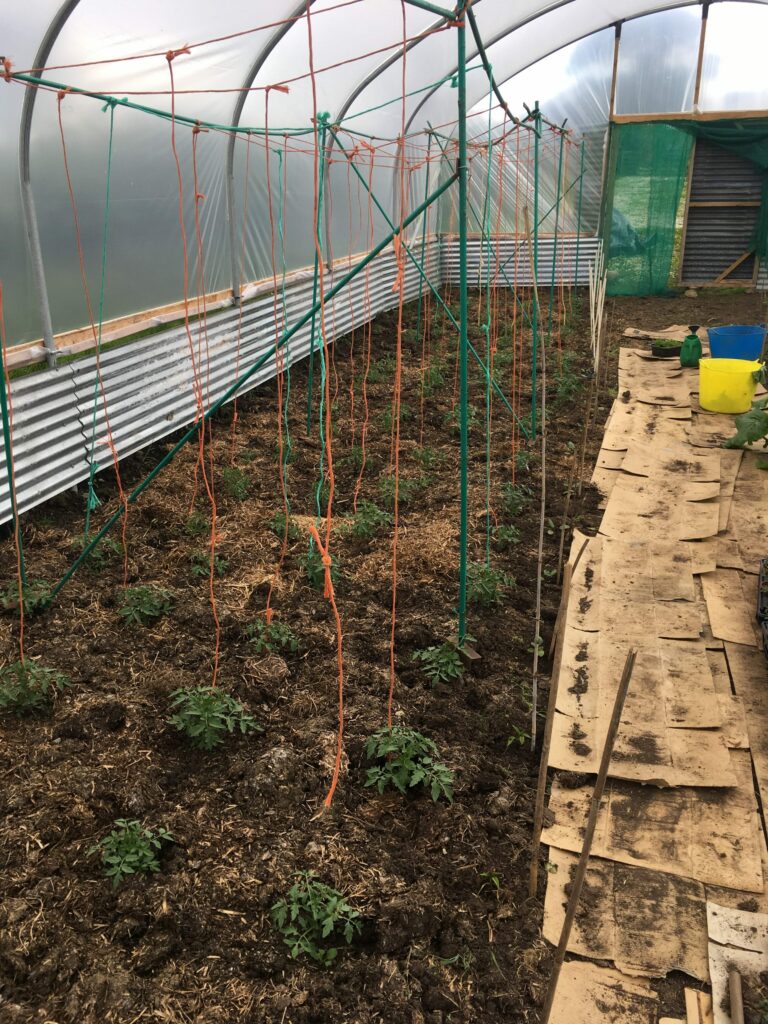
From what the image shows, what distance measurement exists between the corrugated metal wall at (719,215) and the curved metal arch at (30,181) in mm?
9272

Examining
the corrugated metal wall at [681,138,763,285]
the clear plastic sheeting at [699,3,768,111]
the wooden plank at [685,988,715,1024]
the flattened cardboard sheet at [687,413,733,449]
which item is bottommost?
the wooden plank at [685,988,715,1024]

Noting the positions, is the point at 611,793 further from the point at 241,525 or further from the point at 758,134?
the point at 758,134

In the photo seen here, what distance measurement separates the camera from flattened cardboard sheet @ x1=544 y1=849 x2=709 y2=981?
216 cm

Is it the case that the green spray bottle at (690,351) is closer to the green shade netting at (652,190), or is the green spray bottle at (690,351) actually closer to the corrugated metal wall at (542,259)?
the corrugated metal wall at (542,259)

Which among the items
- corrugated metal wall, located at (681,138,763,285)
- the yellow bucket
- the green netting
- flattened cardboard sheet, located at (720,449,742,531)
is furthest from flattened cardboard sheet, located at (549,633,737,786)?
corrugated metal wall, located at (681,138,763,285)

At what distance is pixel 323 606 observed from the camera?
3.67m

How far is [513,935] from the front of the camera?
221 cm

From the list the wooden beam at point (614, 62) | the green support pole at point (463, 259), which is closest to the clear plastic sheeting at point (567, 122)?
the wooden beam at point (614, 62)

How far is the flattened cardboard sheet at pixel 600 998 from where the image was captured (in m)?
2.01

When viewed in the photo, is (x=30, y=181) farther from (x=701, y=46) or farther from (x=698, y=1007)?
(x=701, y=46)

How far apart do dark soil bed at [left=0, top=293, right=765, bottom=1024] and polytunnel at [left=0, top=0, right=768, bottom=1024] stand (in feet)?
0.04

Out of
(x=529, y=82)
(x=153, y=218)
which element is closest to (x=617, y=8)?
(x=529, y=82)

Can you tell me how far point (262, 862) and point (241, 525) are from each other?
231 centimetres

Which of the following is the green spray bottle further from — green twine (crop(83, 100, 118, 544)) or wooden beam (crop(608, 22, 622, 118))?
green twine (crop(83, 100, 118, 544))
